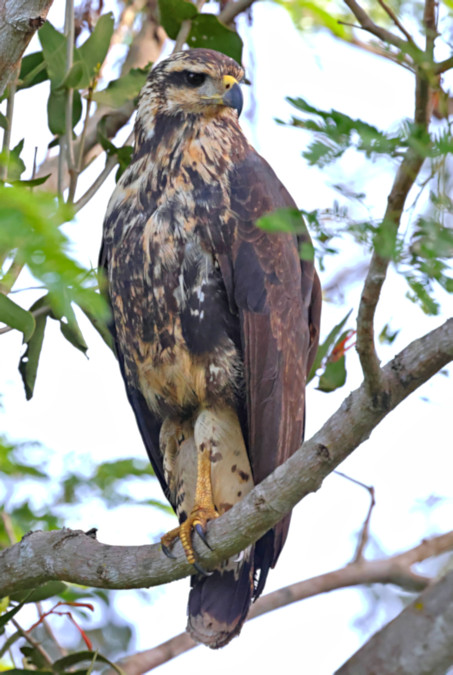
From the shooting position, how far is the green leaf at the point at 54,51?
3.37 meters

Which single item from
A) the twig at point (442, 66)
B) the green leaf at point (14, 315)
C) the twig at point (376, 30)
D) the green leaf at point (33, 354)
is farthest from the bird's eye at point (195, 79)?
the twig at point (442, 66)

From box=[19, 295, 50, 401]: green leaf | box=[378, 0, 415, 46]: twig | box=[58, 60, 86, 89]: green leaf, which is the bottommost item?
box=[378, 0, 415, 46]: twig

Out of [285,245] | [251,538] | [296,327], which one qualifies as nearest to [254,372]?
[296,327]

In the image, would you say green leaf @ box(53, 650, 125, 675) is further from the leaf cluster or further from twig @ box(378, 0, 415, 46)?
the leaf cluster

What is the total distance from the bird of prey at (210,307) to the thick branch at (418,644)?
0.48 metres

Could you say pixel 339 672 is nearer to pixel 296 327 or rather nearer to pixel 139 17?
pixel 296 327

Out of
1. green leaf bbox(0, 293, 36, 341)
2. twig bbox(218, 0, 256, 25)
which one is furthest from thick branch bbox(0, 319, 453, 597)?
twig bbox(218, 0, 256, 25)

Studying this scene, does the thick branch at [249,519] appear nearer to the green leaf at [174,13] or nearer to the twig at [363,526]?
the twig at [363,526]

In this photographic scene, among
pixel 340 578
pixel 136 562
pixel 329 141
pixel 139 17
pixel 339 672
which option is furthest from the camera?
pixel 139 17

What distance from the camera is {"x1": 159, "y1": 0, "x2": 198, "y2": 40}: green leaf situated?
3.62m

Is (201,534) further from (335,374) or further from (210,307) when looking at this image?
(335,374)

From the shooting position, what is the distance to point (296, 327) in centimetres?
320

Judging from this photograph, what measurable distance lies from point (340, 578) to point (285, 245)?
1487 mm

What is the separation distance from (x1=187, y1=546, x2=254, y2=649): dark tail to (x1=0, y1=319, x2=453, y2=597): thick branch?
46 centimetres
